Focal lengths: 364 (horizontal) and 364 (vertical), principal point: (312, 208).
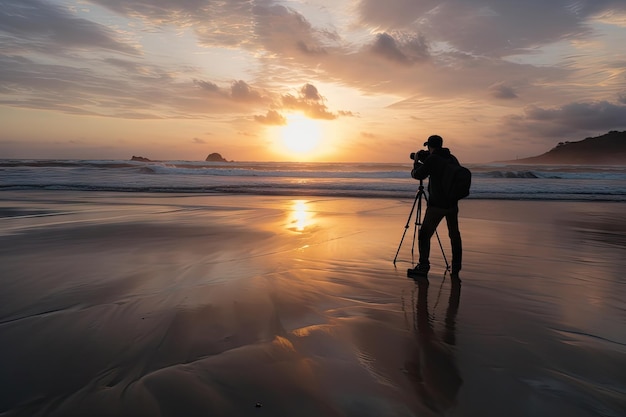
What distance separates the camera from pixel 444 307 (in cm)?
435

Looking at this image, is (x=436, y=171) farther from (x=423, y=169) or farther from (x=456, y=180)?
(x=456, y=180)

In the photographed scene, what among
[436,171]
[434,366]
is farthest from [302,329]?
[436,171]

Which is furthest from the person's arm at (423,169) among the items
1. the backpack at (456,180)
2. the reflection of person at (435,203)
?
the backpack at (456,180)

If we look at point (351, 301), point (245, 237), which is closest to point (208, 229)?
point (245, 237)

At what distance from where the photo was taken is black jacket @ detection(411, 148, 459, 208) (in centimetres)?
535

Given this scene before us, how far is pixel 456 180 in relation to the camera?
5316 mm

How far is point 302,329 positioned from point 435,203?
10.2 ft

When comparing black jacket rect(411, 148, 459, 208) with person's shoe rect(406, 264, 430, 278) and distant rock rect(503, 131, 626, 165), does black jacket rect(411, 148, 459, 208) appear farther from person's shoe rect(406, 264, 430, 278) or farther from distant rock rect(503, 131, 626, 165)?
distant rock rect(503, 131, 626, 165)

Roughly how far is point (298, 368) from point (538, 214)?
13.1 metres

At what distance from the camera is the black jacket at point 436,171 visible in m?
5.35

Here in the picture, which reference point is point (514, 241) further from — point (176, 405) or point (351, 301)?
point (176, 405)

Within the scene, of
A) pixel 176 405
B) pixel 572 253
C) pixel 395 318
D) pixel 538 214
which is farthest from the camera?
pixel 538 214

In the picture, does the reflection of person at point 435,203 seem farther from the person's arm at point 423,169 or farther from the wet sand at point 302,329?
the wet sand at point 302,329

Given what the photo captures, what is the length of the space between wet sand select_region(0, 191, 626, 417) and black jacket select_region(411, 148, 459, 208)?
117 centimetres
